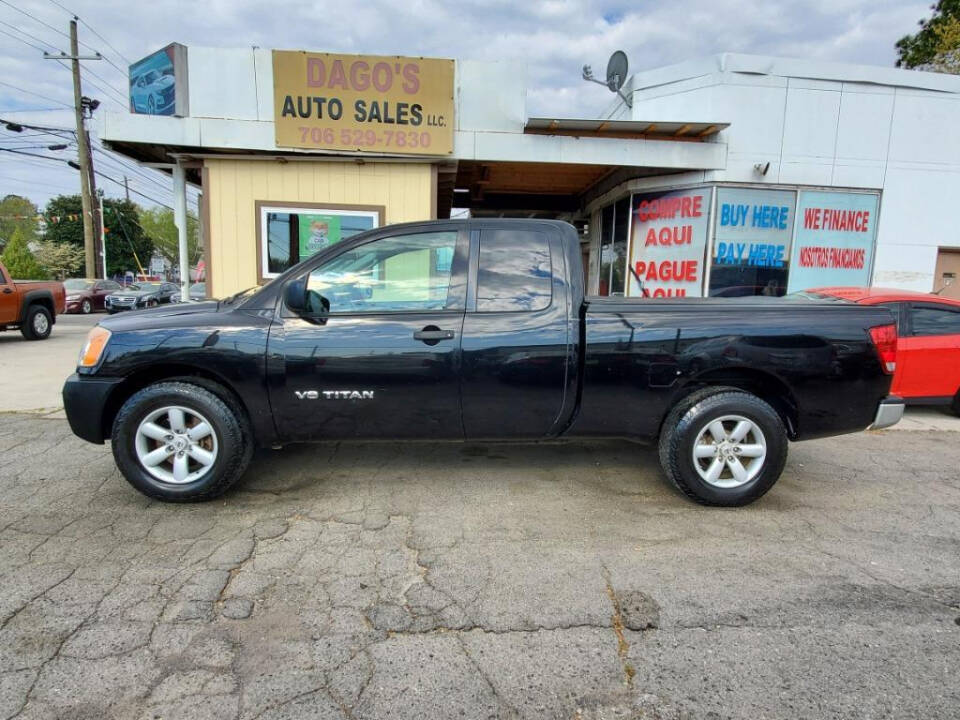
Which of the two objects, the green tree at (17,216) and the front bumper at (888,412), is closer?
the front bumper at (888,412)

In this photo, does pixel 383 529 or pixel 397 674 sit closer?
pixel 397 674

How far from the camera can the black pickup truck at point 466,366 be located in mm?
3539

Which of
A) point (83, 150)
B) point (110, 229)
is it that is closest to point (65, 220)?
point (110, 229)

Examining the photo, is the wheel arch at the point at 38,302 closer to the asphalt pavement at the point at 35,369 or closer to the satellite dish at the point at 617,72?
the asphalt pavement at the point at 35,369

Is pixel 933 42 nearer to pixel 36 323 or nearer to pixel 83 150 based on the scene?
pixel 36 323

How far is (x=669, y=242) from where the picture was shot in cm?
955

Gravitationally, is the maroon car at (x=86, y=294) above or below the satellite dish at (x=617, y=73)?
below

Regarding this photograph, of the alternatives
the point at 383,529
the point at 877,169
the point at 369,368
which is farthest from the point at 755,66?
the point at 383,529

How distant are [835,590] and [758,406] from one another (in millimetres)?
1209

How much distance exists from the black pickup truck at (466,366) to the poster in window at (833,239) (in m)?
6.09

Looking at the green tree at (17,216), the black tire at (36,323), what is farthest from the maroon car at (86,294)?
the green tree at (17,216)

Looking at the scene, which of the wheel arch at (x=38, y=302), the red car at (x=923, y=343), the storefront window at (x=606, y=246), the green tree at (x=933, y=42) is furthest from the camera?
the green tree at (x=933, y=42)

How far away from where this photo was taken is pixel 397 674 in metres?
2.19

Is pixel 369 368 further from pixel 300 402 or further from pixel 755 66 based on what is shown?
pixel 755 66
